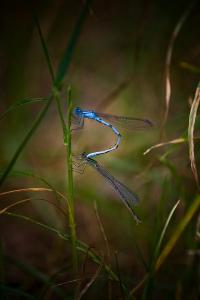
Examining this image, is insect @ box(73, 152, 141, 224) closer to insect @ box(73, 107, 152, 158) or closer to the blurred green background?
insect @ box(73, 107, 152, 158)

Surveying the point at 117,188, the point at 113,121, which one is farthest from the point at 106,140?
the point at 117,188

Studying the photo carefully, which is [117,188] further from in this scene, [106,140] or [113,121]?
[106,140]

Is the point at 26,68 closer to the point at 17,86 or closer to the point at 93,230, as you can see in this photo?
the point at 17,86

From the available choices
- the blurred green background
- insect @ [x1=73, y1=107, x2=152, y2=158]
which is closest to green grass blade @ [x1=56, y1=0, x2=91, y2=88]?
insect @ [x1=73, y1=107, x2=152, y2=158]

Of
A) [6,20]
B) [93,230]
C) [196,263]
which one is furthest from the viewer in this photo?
[6,20]

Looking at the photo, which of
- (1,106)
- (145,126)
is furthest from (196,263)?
(1,106)

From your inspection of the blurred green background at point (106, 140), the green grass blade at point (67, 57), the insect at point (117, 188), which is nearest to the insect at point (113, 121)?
the insect at point (117, 188)

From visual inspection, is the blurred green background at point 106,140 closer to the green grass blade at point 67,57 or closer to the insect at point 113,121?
the insect at point 113,121

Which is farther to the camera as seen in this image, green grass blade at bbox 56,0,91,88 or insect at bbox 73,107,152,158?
insect at bbox 73,107,152,158
